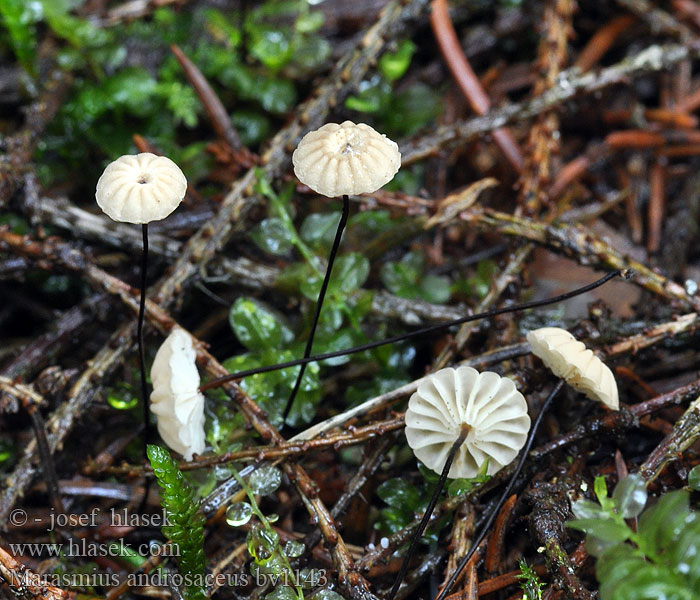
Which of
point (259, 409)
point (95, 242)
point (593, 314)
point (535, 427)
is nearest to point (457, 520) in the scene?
point (535, 427)

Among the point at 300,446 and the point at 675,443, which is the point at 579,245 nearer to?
the point at 675,443

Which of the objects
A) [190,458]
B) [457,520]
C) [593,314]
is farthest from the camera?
[593,314]

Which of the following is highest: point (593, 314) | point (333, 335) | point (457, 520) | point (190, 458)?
point (333, 335)

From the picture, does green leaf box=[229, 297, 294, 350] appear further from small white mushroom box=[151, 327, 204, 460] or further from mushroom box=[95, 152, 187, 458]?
mushroom box=[95, 152, 187, 458]

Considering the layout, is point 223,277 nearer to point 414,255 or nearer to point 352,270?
point 352,270

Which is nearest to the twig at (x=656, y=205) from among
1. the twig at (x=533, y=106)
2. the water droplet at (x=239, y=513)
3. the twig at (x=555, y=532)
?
the twig at (x=533, y=106)

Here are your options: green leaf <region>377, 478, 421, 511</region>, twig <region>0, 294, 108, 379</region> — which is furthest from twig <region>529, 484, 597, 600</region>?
twig <region>0, 294, 108, 379</region>

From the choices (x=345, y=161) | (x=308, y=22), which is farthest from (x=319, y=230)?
(x=308, y=22)
